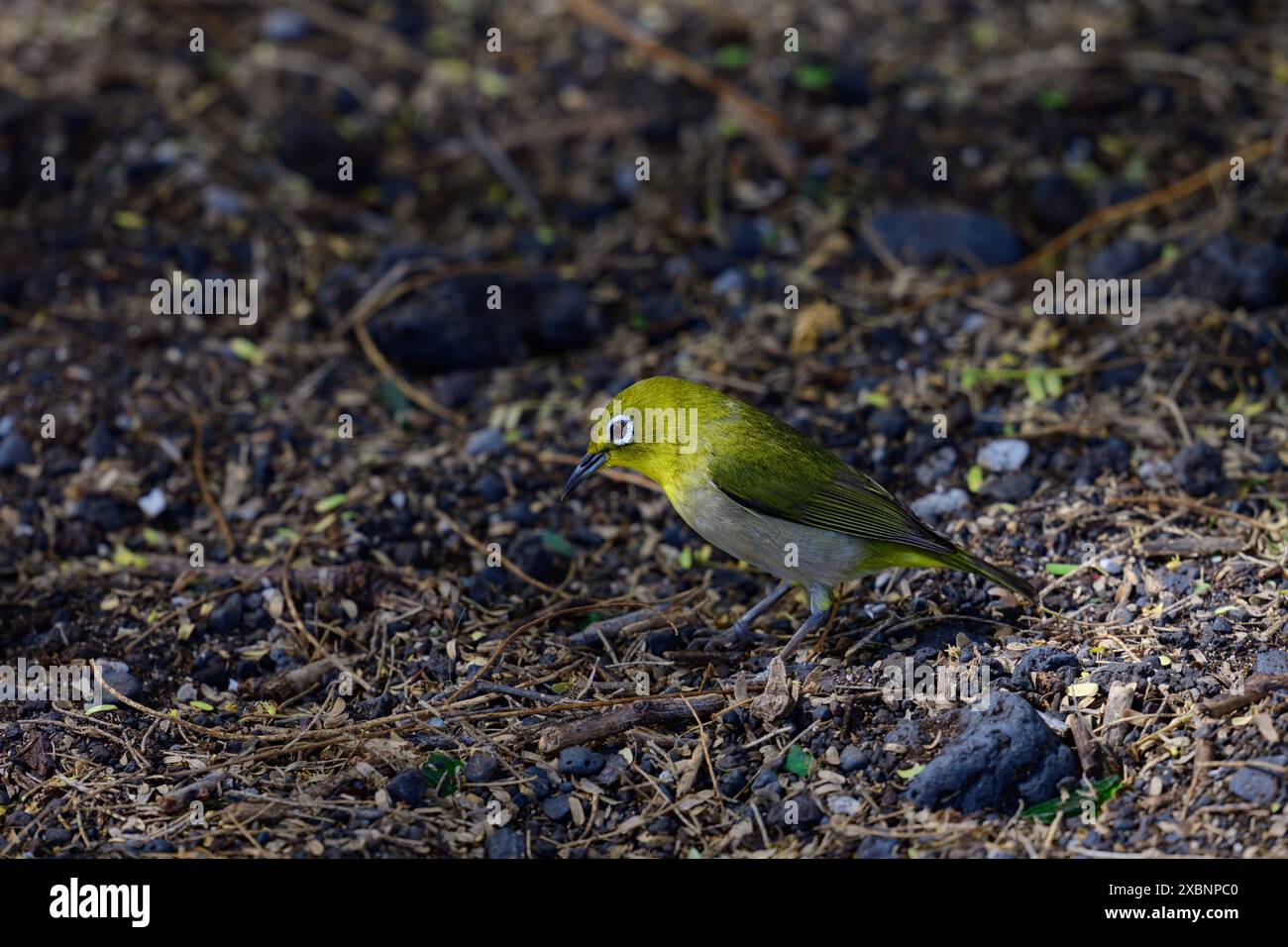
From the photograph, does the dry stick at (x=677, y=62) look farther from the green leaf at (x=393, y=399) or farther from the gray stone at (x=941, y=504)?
the gray stone at (x=941, y=504)

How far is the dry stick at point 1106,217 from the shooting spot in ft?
23.2

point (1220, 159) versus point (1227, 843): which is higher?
point (1220, 159)

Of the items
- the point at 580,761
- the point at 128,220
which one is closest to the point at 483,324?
the point at 128,220

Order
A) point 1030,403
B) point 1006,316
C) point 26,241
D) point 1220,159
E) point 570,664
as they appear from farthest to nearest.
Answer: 1. point 1220,159
2. point 26,241
3. point 1006,316
4. point 1030,403
5. point 570,664

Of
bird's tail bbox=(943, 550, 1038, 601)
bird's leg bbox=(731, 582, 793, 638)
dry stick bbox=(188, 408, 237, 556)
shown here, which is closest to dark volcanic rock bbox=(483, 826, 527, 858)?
bird's leg bbox=(731, 582, 793, 638)

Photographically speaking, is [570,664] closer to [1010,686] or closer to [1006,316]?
[1010,686]

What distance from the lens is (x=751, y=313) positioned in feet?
23.3

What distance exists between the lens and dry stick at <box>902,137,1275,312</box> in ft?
23.2

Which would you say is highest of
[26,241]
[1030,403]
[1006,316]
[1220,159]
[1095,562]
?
[1220,159]

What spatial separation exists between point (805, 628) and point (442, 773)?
58.1 inches

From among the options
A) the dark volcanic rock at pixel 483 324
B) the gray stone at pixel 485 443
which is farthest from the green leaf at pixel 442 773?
the dark volcanic rock at pixel 483 324

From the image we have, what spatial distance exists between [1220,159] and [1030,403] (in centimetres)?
285

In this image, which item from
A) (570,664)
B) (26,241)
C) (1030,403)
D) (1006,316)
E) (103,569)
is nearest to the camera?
(570,664)
